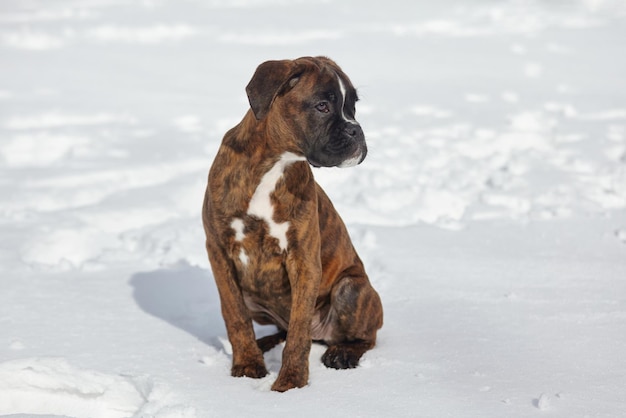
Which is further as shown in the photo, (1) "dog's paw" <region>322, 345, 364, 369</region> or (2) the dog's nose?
(1) "dog's paw" <region>322, 345, 364, 369</region>

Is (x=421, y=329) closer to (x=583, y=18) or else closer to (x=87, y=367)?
(x=87, y=367)

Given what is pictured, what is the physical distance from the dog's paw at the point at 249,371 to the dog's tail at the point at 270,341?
0.40 m

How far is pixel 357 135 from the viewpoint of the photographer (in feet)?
12.0

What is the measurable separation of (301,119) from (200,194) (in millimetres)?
3468

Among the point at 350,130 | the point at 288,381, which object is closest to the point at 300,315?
the point at 288,381

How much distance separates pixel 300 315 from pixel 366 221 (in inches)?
107

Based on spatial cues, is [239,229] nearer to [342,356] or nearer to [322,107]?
[322,107]

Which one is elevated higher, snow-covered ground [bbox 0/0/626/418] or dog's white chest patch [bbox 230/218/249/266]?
dog's white chest patch [bbox 230/218/249/266]

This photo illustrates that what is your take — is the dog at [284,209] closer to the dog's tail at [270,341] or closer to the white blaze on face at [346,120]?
the white blaze on face at [346,120]

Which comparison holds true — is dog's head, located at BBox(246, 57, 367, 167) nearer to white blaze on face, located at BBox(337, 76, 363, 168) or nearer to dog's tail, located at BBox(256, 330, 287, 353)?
white blaze on face, located at BBox(337, 76, 363, 168)

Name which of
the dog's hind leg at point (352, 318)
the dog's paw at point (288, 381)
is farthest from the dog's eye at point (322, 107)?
the dog's paw at point (288, 381)

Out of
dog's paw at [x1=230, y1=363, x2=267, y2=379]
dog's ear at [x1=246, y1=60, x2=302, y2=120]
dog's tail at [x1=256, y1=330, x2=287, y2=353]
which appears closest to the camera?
dog's ear at [x1=246, y1=60, x2=302, y2=120]

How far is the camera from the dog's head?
11.7 ft

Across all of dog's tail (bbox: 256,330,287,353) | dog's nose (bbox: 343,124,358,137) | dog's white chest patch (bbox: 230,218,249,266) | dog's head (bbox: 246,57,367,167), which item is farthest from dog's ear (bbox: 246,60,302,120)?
dog's tail (bbox: 256,330,287,353)
